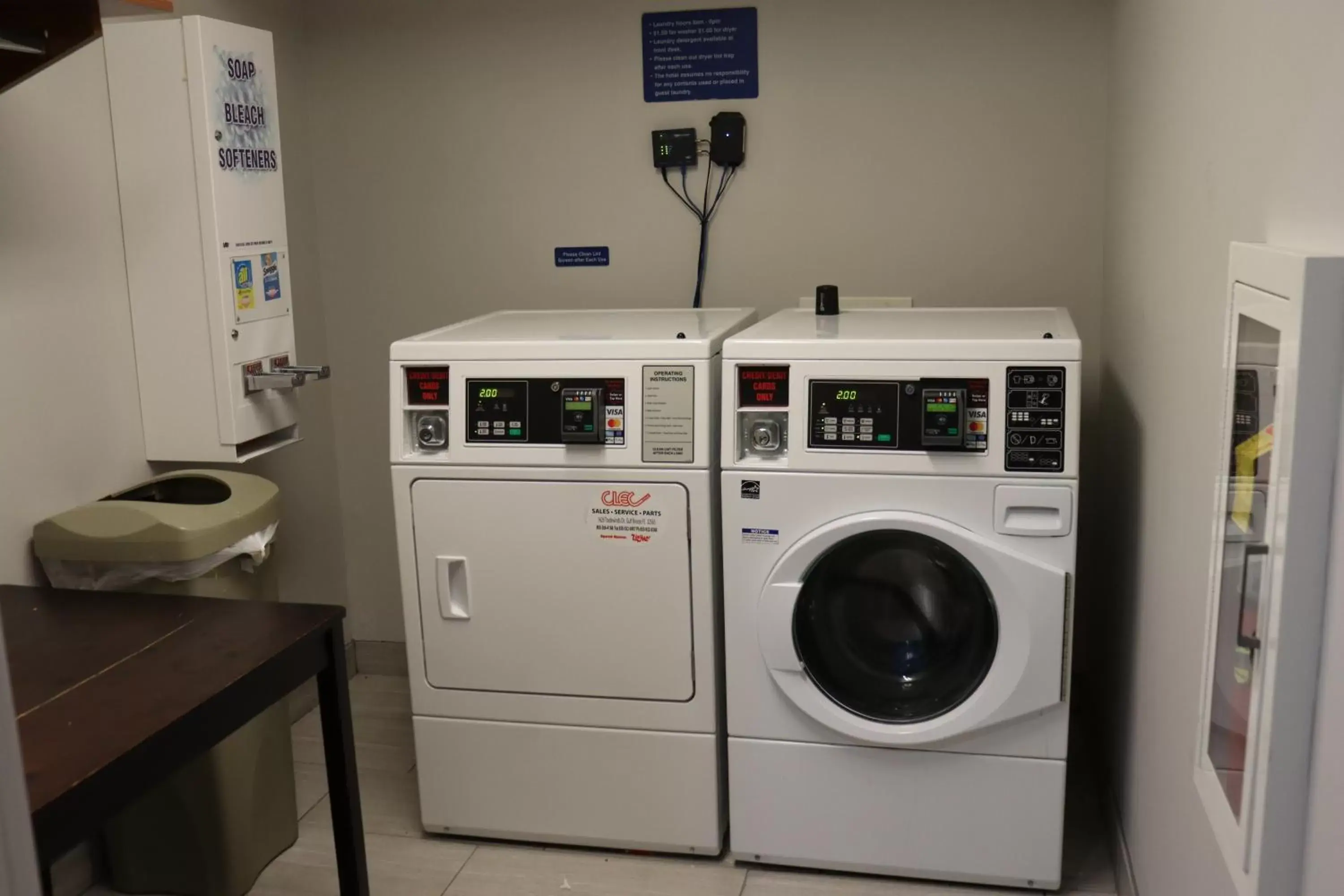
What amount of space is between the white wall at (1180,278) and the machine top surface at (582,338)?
0.85m

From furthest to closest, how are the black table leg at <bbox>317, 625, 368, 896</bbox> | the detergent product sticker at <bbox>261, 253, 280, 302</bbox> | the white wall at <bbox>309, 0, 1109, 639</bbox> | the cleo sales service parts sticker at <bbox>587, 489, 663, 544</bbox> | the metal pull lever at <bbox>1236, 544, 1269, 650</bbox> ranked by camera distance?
the white wall at <bbox>309, 0, 1109, 639</bbox>, the detergent product sticker at <bbox>261, 253, 280, 302</bbox>, the cleo sales service parts sticker at <bbox>587, 489, 663, 544</bbox>, the black table leg at <bbox>317, 625, 368, 896</bbox>, the metal pull lever at <bbox>1236, 544, 1269, 650</bbox>

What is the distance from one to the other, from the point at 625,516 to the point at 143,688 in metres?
1.00

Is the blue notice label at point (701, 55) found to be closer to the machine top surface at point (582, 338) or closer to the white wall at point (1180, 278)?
the machine top surface at point (582, 338)

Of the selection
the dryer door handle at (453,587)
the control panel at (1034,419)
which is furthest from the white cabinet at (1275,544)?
the dryer door handle at (453,587)

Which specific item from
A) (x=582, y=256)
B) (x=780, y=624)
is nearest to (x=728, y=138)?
(x=582, y=256)

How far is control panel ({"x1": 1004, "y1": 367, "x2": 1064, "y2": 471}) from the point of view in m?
2.18

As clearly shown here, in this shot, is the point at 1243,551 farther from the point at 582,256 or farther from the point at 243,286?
the point at 582,256

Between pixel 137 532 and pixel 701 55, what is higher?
pixel 701 55

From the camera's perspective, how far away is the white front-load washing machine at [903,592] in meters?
2.21

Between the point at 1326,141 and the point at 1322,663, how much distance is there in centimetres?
50

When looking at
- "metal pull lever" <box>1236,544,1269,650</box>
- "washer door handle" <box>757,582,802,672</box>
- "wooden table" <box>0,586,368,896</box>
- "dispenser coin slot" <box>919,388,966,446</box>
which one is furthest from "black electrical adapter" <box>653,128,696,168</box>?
"metal pull lever" <box>1236,544,1269,650</box>

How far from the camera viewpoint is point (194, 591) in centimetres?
244

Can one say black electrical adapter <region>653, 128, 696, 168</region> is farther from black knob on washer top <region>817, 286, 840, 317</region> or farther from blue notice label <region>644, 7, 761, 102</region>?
black knob on washer top <region>817, 286, 840, 317</region>

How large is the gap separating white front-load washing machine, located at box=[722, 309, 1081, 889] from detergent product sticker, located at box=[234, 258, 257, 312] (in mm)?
1058
